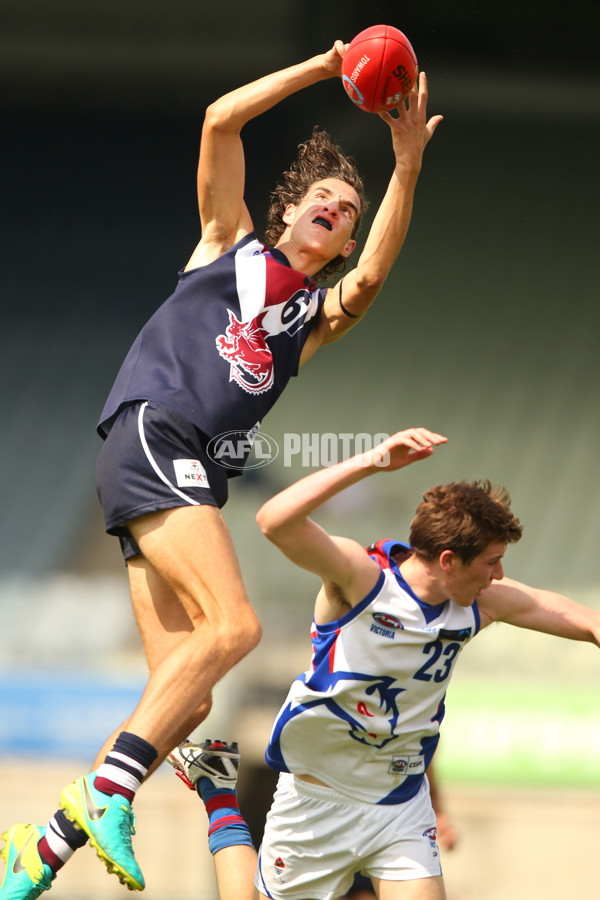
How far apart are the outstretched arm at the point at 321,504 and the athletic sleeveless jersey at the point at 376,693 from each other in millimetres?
125

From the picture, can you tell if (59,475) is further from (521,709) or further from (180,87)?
(521,709)

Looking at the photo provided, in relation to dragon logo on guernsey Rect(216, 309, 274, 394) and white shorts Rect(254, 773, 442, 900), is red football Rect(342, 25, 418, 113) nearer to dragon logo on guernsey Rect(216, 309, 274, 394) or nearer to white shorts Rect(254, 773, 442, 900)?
dragon logo on guernsey Rect(216, 309, 274, 394)

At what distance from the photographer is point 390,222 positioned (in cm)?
345

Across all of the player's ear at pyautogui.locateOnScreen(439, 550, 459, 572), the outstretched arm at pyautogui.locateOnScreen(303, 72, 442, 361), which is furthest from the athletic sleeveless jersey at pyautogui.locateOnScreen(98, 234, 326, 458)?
the player's ear at pyautogui.locateOnScreen(439, 550, 459, 572)

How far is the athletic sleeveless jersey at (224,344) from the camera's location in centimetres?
325

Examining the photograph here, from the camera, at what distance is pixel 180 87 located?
24.3 ft

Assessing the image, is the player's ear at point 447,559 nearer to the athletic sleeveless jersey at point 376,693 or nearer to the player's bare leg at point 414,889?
the athletic sleeveless jersey at point 376,693

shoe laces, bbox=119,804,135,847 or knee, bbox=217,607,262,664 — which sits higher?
knee, bbox=217,607,262,664

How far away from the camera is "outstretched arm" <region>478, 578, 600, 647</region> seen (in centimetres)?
325

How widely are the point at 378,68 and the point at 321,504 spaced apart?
1507 millimetres

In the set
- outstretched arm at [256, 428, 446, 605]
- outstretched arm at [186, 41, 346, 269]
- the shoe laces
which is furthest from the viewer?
outstretched arm at [186, 41, 346, 269]

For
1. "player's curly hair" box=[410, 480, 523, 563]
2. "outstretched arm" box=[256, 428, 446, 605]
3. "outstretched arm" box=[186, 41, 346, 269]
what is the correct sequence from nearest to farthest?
1. "outstretched arm" box=[256, 428, 446, 605]
2. "player's curly hair" box=[410, 480, 523, 563]
3. "outstretched arm" box=[186, 41, 346, 269]

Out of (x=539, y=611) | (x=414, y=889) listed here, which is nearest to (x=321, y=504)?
(x=539, y=611)

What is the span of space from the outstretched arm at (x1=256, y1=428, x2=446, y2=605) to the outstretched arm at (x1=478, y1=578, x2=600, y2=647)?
498 millimetres
